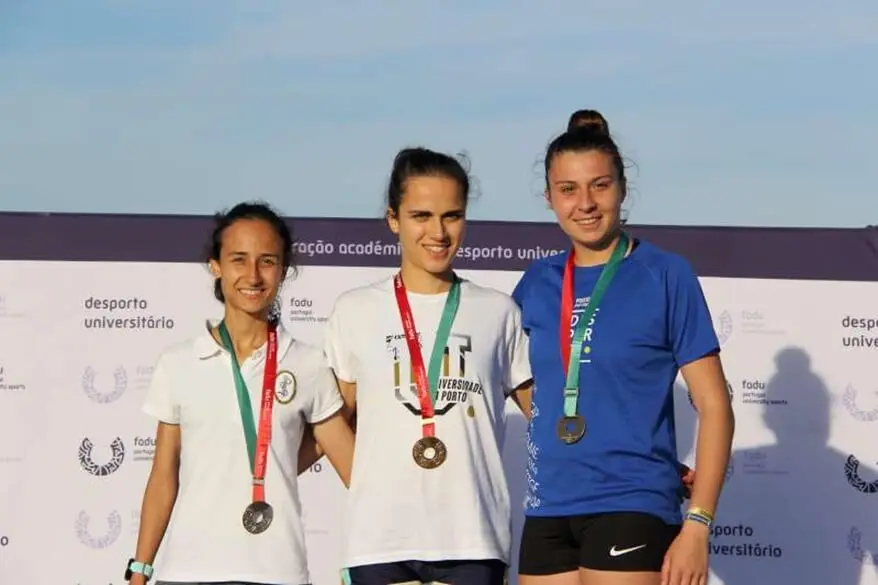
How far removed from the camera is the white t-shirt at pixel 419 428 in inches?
149

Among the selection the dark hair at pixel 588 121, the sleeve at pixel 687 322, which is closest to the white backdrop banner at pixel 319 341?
the dark hair at pixel 588 121

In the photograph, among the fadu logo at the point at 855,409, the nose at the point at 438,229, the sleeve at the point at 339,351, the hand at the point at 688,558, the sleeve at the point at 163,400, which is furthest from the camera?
the fadu logo at the point at 855,409

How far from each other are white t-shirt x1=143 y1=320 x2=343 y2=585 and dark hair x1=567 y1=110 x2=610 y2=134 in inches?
39.7

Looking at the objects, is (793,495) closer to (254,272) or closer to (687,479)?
(687,479)

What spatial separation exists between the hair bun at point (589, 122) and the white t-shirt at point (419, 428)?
1.76 ft

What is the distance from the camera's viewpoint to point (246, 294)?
4.09 m

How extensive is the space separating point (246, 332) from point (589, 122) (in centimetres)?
117

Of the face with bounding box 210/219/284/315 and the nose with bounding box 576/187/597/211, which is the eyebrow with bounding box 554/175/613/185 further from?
the face with bounding box 210/219/284/315

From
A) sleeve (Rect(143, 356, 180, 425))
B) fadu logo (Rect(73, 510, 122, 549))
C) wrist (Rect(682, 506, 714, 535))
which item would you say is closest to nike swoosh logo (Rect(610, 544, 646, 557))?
wrist (Rect(682, 506, 714, 535))

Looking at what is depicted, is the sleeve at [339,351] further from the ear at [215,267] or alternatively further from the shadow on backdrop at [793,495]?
the shadow on backdrop at [793,495]

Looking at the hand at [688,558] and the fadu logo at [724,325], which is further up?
the fadu logo at [724,325]

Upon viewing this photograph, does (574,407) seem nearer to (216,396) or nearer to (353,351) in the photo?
(353,351)

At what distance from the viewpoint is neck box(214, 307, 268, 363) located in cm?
416

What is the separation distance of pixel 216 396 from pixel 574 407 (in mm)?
1000
